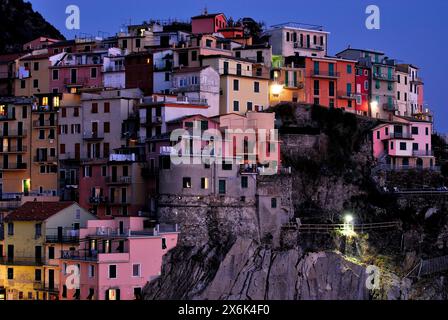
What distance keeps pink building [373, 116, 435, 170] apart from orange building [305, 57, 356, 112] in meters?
5.08

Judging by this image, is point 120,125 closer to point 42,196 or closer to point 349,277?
point 42,196

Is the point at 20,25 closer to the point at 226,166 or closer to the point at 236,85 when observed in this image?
the point at 236,85

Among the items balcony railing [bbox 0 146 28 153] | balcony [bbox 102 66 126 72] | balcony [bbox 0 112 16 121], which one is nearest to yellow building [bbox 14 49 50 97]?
balcony [bbox 0 112 16 121]

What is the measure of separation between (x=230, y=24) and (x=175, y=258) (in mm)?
39741

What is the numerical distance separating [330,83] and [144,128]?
19896 millimetres

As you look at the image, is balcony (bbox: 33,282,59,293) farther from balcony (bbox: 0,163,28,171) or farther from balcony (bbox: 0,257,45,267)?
balcony (bbox: 0,163,28,171)

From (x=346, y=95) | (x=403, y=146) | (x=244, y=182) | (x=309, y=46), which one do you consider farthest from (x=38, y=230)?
(x=309, y=46)

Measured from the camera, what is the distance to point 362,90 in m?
99.7

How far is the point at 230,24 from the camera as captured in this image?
10788cm

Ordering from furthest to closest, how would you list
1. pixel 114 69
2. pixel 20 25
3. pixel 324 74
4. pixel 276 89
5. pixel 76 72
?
pixel 20 25
pixel 76 72
pixel 324 74
pixel 114 69
pixel 276 89

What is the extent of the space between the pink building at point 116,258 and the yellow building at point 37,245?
5.10 feet

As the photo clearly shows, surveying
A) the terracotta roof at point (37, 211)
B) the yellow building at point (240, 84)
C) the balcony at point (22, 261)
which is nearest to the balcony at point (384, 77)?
the yellow building at point (240, 84)

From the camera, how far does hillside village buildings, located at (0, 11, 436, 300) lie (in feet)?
246
